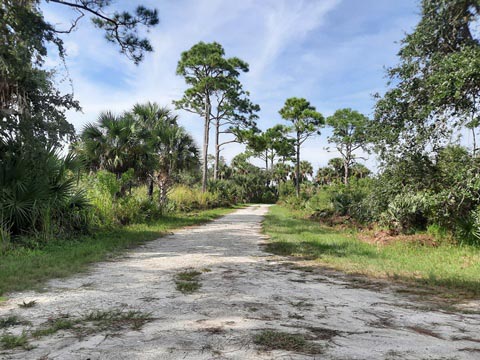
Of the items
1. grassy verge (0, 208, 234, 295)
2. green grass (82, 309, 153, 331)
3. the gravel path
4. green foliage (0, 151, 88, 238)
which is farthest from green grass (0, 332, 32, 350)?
green foliage (0, 151, 88, 238)

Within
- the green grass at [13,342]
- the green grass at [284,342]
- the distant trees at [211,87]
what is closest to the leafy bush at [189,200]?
the distant trees at [211,87]

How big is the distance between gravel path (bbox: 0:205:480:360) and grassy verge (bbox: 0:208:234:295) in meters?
0.42

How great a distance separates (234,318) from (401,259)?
17.6ft

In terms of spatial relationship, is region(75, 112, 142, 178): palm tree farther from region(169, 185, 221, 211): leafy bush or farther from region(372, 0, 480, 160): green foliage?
region(372, 0, 480, 160): green foliage

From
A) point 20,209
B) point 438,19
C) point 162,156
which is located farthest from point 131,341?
point 162,156

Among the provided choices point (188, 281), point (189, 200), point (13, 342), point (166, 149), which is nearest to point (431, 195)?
point (188, 281)

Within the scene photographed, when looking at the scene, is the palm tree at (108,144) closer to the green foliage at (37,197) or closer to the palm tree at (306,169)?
the green foliage at (37,197)

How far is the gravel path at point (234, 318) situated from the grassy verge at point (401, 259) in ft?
3.27

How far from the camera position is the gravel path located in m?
2.49

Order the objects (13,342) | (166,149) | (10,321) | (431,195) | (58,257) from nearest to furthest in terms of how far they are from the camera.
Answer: (13,342), (10,321), (58,257), (431,195), (166,149)

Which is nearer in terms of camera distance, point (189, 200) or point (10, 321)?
point (10, 321)

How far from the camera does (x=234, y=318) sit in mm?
3303

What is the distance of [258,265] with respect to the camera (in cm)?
649

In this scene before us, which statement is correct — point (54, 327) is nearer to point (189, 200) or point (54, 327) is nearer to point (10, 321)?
point (10, 321)
